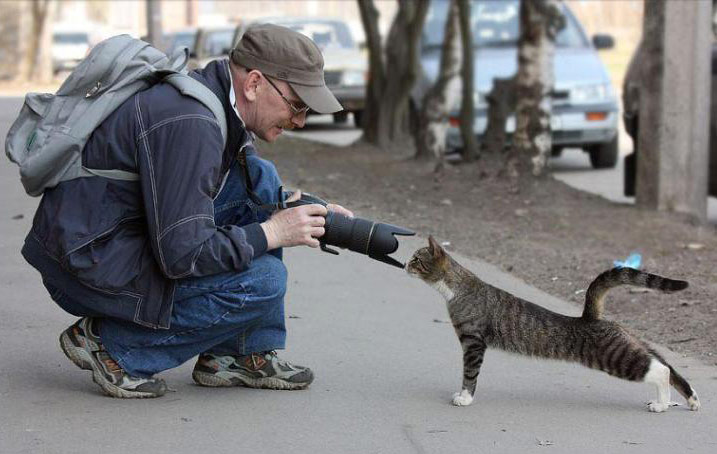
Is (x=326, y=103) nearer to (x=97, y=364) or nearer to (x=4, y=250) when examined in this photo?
(x=97, y=364)

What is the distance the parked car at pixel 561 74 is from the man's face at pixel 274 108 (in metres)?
8.28

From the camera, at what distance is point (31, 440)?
4250mm

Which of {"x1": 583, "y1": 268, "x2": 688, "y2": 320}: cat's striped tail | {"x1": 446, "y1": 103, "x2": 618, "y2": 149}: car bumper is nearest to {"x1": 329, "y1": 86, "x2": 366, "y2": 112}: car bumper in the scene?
{"x1": 446, "y1": 103, "x2": 618, "y2": 149}: car bumper

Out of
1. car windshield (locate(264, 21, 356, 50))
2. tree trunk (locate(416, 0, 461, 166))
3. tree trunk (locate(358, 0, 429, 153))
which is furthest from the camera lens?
car windshield (locate(264, 21, 356, 50))

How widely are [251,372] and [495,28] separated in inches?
406

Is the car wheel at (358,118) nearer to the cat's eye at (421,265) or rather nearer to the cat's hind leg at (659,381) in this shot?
the cat's eye at (421,265)

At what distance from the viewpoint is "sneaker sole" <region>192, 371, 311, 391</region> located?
498 cm

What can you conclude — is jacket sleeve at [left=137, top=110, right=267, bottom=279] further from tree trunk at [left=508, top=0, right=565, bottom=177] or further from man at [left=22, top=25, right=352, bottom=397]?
tree trunk at [left=508, top=0, right=565, bottom=177]

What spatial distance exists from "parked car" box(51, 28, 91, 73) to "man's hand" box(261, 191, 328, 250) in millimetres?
39363

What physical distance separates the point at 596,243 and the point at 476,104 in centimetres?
492

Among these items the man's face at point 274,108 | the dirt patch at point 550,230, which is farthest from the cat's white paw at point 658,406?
the man's face at point 274,108

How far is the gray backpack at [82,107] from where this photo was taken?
4344 mm

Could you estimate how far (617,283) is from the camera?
4.79m

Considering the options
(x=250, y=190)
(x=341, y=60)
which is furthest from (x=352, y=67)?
(x=250, y=190)
